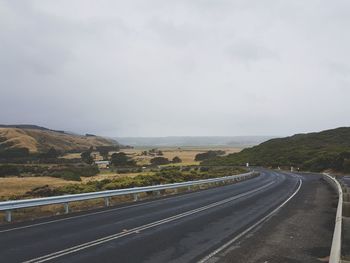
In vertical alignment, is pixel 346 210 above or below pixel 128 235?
above

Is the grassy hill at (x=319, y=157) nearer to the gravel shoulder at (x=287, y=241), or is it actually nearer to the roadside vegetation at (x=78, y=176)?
the roadside vegetation at (x=78, y=176)

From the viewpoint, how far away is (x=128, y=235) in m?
11.3

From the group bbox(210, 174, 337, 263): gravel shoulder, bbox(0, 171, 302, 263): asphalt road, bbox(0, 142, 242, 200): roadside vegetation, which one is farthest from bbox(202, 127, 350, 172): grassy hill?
bbox(0, 171, 302, 263): asphalt road

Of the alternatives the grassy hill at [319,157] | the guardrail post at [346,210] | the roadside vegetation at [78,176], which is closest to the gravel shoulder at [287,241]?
the guardrail post at [346,210]

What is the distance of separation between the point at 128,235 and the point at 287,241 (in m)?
4.06

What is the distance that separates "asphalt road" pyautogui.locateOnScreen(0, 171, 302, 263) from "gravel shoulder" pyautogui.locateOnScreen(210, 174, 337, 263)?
59cm

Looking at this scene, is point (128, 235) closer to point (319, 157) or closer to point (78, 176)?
point (78, 176)

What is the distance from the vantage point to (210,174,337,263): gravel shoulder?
918cm

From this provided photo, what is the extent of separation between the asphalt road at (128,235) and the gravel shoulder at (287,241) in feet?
1.93

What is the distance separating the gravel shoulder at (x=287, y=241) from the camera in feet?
30.1

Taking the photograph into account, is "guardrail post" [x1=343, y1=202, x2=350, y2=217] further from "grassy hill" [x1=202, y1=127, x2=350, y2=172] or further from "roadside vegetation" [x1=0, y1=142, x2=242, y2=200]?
"grassy hill" [x1=202, y1=127, x2=350, y2=172]

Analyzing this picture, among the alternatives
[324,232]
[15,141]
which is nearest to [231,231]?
[324,232]

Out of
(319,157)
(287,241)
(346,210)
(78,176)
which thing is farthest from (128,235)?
(319,157)

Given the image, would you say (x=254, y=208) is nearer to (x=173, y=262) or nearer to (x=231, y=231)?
(x=231, y=231)
